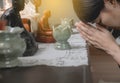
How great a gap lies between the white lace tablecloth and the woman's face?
0.21 m

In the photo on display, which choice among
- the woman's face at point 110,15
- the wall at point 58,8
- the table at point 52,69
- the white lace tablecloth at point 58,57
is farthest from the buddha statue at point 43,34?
the wall at point 58,8

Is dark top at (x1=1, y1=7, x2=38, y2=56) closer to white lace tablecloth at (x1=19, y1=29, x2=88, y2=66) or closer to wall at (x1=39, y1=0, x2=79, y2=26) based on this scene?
white lace tablecloth at (x1=19, y1=29, x2=88, y2=66)

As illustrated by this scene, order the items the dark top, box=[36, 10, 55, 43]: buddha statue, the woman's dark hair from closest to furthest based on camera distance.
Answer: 1. the woman's dark hair
2. the dark top
3. box=[36, 10, 55, 43]: buddha statue

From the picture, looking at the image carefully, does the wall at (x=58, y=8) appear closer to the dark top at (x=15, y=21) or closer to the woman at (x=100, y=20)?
the dark top at (x=15, y=21)

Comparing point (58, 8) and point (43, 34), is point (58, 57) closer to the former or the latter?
point (43, 34)

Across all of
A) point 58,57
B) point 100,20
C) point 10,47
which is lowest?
point 58,57

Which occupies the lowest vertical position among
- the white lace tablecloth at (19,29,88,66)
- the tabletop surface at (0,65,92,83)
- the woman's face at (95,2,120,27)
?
the white lace tablecloth at (19,29,88,66)

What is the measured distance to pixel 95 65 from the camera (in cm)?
206

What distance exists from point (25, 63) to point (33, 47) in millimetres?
186

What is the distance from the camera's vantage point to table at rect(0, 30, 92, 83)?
3.06 feet

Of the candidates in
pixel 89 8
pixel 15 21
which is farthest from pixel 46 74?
pixel 15 21

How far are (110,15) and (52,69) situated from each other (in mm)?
295

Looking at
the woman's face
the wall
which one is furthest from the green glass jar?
the wall

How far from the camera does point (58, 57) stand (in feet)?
4.08
